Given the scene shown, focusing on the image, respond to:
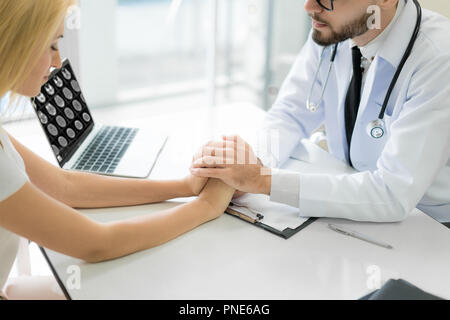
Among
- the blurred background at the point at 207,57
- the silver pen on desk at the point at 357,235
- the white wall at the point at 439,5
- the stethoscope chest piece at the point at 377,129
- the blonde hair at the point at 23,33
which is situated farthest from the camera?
the blurred background at the point at 207,57

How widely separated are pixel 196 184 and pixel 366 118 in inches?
19.8

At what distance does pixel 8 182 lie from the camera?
860mm

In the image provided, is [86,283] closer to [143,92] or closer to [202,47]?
[143,92]

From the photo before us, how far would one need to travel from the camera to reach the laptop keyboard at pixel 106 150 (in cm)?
131

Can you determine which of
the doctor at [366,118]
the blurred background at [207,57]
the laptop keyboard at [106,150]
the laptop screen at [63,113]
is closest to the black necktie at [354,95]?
the doctor at [366,118]

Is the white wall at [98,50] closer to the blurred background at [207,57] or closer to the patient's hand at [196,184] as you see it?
the blurred background at [207,57]

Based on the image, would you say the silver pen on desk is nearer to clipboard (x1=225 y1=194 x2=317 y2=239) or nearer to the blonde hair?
clipboard (x1=225 y1=194 x2=317 y2=239)

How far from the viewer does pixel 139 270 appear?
37.1 inches

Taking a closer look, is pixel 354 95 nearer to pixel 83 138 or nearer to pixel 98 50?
pixel 83 138

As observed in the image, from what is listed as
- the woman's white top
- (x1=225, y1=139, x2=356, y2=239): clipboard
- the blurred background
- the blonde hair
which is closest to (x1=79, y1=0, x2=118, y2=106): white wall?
the blurred background

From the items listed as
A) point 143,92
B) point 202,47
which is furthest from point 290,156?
point 202,47

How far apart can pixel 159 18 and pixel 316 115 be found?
524 centimetres

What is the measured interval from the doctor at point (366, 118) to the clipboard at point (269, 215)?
0.03m

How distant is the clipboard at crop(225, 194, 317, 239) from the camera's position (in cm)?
109
